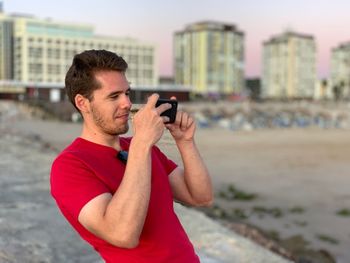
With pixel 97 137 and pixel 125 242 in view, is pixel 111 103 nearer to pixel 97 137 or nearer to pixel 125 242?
pixel 97 137

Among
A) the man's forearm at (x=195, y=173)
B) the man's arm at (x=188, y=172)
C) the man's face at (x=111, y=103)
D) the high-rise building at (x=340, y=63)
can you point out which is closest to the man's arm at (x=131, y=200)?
the man's face at (x=111, y=103)

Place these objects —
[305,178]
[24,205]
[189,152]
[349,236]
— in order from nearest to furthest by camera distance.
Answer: [189,152] → [24,205] → [349,236] → [305,178]

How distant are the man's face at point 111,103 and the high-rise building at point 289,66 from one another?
15712 cm

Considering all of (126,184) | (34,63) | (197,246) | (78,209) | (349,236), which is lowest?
(349,236)

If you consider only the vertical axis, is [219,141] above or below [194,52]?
below

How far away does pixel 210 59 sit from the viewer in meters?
148

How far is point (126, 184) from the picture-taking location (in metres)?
1.70

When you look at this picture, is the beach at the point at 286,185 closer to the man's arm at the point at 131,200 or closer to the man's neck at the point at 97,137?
the man's neck at the point at 97,137

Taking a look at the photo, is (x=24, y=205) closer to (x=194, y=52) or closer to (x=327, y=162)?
(x=327, y=162)

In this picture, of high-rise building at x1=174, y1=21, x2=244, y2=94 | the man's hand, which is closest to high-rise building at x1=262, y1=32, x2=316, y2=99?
high-rise building at x1=174, y1=21, x2=244, y2=94

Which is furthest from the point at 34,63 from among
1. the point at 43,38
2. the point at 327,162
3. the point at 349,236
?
the point at 349,236

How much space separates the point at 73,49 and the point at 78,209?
12458cm

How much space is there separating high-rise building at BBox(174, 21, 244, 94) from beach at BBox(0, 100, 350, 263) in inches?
4703

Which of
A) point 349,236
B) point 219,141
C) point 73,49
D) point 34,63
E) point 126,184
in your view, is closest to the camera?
point 126,184
